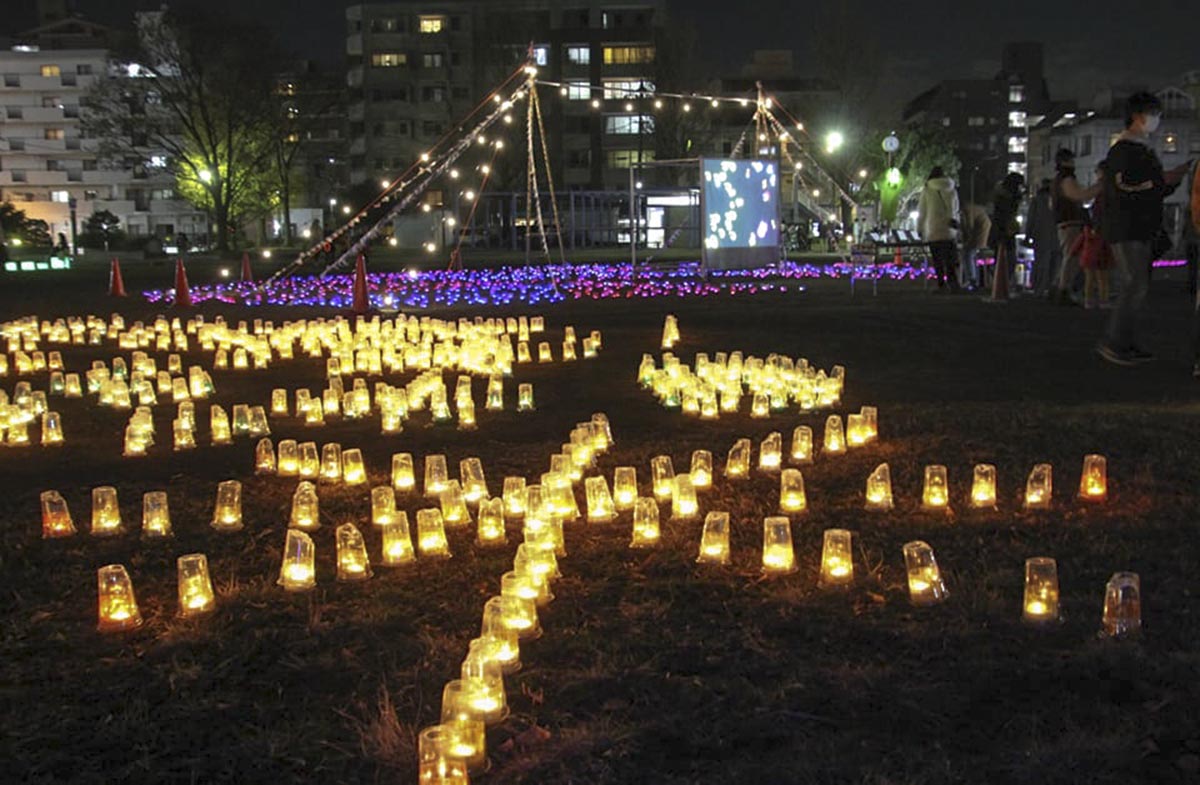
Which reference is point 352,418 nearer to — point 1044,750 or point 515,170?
point 1044,750

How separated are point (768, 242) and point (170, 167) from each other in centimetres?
3496

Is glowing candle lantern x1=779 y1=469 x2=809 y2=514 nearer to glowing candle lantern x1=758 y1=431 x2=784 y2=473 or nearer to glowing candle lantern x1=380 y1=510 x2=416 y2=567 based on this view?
glowing candle lantern x1=758 y1=431 x2=784 y2=473

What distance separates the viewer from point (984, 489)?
5582mm

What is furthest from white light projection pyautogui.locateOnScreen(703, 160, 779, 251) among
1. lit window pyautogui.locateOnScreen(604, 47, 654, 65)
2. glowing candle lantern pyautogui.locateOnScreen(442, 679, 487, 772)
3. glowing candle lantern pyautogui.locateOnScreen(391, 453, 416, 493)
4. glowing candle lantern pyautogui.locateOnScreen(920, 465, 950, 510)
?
lit window pyautogui.locateOnScreen(604, 47, 654, 65)

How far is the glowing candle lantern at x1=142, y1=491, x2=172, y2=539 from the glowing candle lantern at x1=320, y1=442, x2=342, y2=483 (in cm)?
118

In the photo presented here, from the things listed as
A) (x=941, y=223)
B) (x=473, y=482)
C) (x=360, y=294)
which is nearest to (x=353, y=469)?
(x=473, y=482)

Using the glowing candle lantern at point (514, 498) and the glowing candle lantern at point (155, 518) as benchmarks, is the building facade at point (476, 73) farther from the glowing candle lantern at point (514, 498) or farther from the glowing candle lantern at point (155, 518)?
the glowing candle lantern at point (155, 518)

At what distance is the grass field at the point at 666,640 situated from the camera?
3.20 meters

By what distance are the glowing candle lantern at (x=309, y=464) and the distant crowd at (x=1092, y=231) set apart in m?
6.85

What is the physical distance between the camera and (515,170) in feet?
186

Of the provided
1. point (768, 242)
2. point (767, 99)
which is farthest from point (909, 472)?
point (767, 99)

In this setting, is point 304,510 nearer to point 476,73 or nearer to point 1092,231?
point 1092,231

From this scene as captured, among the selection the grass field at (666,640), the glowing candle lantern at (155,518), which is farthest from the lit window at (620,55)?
the glowing candle lantern at (155,518)

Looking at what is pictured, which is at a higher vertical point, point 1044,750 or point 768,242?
point 768,242
